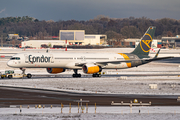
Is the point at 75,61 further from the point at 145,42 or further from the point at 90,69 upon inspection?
the point at 145,42

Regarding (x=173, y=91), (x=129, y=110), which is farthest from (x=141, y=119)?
(x=173, y=91)

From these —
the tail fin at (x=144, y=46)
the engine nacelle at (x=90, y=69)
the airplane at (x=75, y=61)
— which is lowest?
the engine nacelle at (x=90, y=69)

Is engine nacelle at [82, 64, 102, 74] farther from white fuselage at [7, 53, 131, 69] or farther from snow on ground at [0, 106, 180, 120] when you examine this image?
snow on ground at [0, 106, 180, 120]

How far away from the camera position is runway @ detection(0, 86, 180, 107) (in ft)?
104

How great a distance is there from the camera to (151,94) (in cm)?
3831

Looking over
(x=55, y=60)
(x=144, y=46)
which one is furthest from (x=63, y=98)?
(x=144, y=46)

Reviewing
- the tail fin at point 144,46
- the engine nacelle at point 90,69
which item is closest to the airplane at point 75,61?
the engine nacelle at point 90,69

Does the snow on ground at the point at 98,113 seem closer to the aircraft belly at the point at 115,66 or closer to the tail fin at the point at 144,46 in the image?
the aircraft belly at the point at 115,66

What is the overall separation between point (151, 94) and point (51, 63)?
24.1 meters

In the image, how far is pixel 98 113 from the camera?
26.6 meters

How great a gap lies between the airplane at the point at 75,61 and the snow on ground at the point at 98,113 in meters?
28.9

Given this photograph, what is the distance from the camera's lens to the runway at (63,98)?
31.8m

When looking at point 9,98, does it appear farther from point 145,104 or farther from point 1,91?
point 145,104

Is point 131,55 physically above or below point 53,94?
above
